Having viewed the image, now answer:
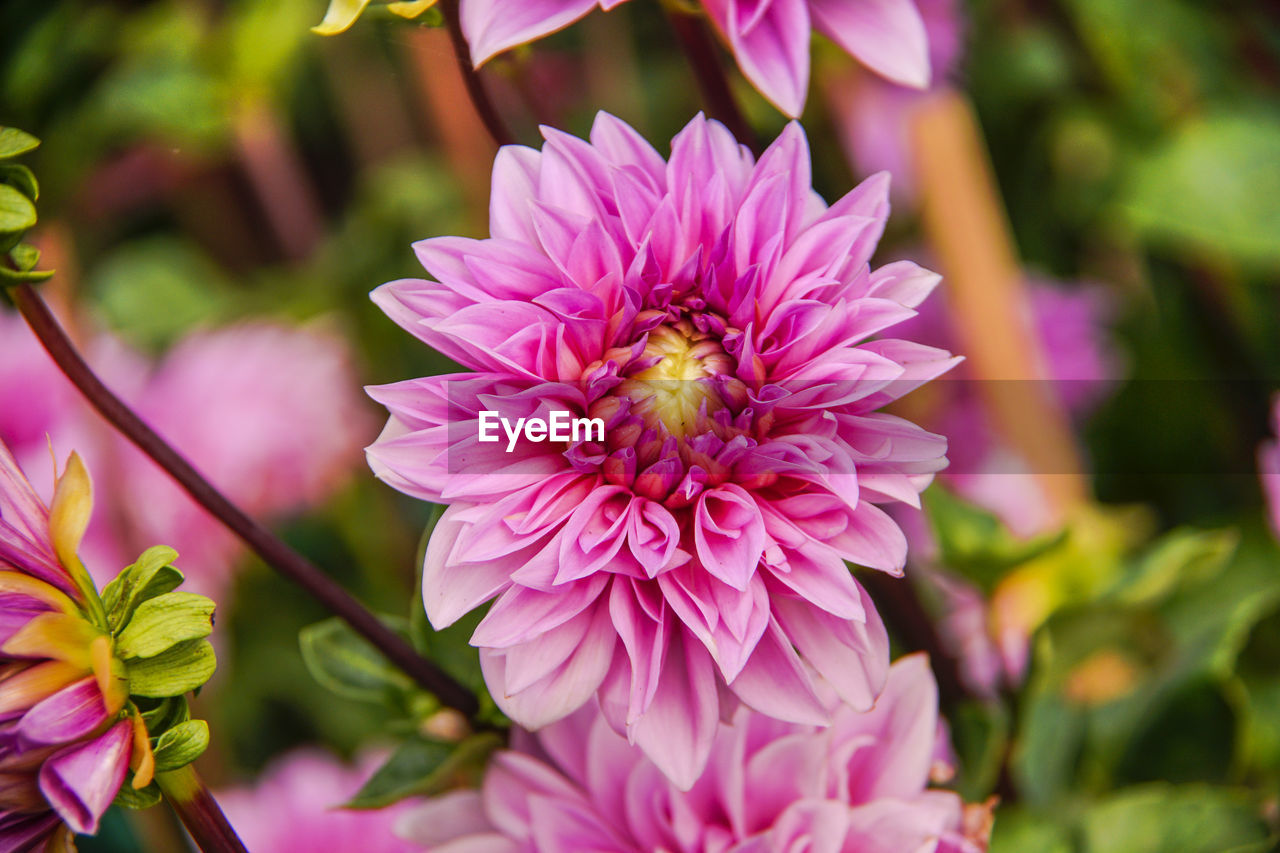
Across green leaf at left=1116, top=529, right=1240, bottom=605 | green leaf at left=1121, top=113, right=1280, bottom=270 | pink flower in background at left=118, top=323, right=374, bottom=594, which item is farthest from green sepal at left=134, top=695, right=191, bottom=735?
green leaf at left=1121, top=113, right=1280, bottom=270

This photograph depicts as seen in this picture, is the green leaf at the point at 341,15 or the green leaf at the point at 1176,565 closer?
the green leaf at the point at 341,15

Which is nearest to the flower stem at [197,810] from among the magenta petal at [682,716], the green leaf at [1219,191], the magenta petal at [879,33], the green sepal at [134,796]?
the green sepal at [134,796]

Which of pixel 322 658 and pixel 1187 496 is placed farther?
pixel 1187 496

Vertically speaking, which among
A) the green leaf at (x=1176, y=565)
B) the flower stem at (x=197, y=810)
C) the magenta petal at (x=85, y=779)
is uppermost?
the magenta petal at (x=85, y=779)

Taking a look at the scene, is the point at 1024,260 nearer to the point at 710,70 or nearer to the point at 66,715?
the point at 710,70

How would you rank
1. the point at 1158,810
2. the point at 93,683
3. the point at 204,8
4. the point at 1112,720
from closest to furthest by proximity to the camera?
1. the point at 93,683
2. the point at 1158,810
3. the point at 1112,720
4. the point at 204,8

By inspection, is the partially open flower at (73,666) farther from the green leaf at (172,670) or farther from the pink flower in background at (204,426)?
the pink flower in background at (204,426)

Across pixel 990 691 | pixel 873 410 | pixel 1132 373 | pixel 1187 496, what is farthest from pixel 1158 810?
pixel 1132 373

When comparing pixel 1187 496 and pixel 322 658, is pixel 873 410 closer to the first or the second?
pixel 322 658
